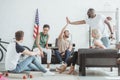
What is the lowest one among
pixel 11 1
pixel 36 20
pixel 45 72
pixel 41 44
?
pixel 45 72

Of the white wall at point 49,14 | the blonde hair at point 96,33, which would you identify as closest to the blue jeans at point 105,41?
the blonde hair at point 96,33

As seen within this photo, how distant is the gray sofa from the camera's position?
572cm

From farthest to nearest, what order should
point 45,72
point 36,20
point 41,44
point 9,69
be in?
point 36,20 → point 41,44 → point 45,72 → point 9,69

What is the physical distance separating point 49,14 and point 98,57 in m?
4.65

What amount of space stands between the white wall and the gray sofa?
4.28 metres

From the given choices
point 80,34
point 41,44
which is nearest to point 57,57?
point 41,44

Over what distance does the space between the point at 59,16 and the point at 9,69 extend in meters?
4.98

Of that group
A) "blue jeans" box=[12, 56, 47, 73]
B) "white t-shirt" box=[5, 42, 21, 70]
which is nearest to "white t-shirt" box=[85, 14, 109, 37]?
"blue jeans" box=[12, 56, 47, 73]

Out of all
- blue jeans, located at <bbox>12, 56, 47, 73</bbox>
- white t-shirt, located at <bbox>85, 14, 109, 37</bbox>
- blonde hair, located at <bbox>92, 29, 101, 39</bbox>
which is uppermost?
white t-shirt, located at <bbox>85, 14, 109, 37</bbox>

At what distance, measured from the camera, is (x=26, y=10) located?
10.1m

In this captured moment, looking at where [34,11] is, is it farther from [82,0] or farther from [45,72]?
[45,72]

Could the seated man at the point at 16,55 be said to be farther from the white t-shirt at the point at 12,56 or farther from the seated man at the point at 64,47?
the seated man at the point at 64,47

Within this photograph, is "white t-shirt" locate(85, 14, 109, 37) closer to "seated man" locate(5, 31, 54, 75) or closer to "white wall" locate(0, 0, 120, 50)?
"seated man" locate(5, 31, 54, 75)

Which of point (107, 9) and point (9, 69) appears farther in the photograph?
point (107, 9)
